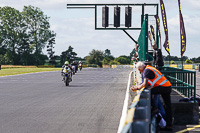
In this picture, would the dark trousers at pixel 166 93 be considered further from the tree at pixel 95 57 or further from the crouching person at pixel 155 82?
the tree at pixel 95 57

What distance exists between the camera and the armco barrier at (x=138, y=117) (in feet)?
11.5

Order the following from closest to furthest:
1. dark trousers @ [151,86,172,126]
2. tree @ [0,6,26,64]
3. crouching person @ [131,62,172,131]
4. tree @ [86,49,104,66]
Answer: crouching person @ [131,62,172,131], dark trousers @ [151,86,172,126], tree @ [0,6,26,64], tree @ [86,49,104,66]

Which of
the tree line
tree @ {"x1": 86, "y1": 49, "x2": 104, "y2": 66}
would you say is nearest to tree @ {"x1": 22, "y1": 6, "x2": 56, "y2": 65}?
the tree line

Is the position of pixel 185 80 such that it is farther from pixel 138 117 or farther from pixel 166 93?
pixel 138 117

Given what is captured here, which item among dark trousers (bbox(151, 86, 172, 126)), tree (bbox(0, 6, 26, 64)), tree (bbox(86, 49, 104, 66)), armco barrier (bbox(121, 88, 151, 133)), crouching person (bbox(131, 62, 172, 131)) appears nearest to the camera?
armco barrier (bbox(121, 88, 151, 133))

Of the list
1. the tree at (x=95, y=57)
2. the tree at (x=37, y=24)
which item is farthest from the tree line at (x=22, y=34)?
the tree at (x=95, y=57)

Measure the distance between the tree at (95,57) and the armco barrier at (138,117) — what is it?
135m

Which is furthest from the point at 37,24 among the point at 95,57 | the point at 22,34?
the point at 95,57

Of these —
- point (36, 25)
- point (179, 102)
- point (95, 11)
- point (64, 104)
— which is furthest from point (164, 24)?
point (36, 25)

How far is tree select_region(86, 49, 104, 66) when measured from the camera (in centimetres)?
14088

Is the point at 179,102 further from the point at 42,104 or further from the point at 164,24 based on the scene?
the point at 164,24

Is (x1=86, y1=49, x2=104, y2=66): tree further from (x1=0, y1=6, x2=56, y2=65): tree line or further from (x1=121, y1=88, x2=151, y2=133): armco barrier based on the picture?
(x1=121, y1=88, x2=151, y2=133): armco barrier

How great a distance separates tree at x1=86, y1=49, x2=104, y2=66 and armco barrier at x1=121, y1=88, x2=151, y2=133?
442 feet

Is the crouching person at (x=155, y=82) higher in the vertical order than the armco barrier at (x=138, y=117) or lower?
higher
